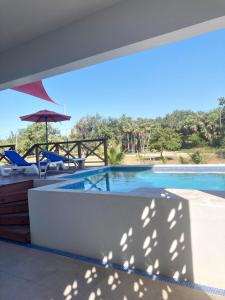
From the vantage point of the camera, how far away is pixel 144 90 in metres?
21.0

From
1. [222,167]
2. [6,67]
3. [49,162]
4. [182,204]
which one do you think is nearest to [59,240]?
[182,204]

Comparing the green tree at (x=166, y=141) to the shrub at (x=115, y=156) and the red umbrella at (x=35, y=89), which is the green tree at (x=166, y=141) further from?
the red umbrella at (x=35, y=89)

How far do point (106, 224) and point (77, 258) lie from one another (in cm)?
62

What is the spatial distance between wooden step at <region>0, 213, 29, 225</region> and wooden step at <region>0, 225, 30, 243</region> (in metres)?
0.09

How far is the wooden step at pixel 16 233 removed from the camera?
3.58m

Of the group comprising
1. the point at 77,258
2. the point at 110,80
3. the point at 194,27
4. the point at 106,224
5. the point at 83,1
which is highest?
the point at 110,80

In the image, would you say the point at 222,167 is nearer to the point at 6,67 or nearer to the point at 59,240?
the point at 59,240

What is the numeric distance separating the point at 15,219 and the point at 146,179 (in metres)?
3.83

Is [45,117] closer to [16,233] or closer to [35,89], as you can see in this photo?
[35,89]

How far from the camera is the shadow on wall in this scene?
229 cm

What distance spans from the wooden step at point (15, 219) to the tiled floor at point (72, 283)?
1.02m

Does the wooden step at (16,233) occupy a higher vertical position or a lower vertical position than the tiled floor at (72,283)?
higher

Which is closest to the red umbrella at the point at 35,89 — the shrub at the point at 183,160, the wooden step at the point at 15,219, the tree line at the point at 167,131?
the wooden step at the point at 15,219

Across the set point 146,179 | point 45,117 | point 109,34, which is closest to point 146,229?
point 109,34
